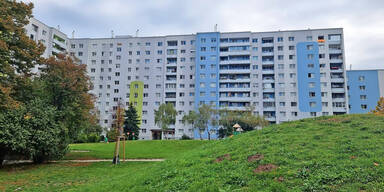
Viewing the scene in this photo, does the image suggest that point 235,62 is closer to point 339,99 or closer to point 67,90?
point 339,99

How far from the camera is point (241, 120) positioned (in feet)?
191

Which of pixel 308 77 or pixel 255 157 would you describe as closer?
pixel 255 157

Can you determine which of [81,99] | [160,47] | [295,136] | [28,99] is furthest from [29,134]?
[160,47]

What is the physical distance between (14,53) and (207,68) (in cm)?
6280

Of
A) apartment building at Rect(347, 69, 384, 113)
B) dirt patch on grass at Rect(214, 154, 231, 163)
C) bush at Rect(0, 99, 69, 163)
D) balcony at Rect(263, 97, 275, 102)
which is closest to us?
dirt patch on grass at Rect(214, 154, 231, 163)

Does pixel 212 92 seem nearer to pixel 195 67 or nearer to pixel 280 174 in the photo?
pixel 195 67

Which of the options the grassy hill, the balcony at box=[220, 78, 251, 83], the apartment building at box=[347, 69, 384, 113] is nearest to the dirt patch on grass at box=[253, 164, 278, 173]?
the grassy hill

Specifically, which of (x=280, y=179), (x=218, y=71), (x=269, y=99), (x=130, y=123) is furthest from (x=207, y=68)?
(x=280, y=179)

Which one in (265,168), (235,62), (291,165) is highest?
(235,62)

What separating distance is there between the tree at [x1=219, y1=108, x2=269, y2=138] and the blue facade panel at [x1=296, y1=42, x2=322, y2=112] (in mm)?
19731

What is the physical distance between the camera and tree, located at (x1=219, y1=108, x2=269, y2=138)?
2237 inches

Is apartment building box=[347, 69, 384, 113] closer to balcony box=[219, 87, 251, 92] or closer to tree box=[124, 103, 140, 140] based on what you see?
balcony box=[219, 87, 251, 92]

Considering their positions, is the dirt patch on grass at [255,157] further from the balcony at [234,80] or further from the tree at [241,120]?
the balcony at [234,80]

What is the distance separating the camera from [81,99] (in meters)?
28.2
